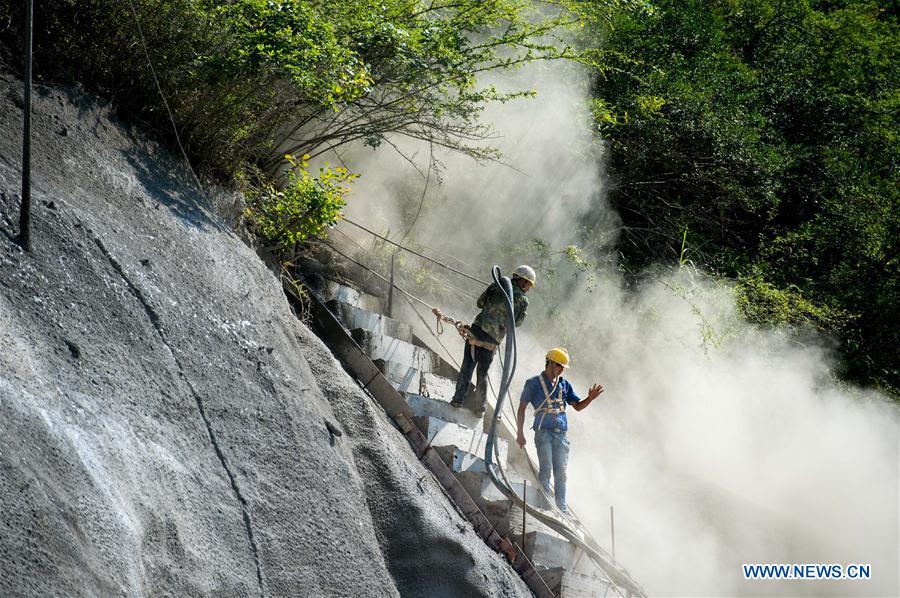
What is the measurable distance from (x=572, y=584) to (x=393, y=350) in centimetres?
316

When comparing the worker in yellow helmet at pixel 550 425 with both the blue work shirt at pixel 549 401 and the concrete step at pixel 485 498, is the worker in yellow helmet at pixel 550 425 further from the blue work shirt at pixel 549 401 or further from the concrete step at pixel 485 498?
the concrete step at pixel 485 498

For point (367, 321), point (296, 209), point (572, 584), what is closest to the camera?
point (572, 584)

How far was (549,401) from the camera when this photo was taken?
408 inches

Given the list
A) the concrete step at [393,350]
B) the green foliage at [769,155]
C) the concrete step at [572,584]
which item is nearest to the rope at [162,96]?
the concrete step at [393,350]

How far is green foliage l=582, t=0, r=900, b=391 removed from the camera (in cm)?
1744

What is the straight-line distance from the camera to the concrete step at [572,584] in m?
8.98

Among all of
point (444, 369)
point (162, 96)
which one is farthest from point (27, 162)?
point (444, 369)

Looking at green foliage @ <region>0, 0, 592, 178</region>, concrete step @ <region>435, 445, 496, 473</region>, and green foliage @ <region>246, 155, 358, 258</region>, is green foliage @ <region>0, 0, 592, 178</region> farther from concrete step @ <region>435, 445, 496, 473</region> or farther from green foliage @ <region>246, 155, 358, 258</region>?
concrete step @ <region>435, 445, 496, 473</region>

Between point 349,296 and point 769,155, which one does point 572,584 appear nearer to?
point 349,296

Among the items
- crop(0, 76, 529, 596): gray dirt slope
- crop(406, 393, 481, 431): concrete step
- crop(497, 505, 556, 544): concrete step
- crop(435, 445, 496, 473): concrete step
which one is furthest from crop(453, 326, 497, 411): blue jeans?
crop(497, 505, 556, 544): concrete step

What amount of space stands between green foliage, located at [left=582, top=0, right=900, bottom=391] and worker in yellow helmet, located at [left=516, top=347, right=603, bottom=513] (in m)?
6.60

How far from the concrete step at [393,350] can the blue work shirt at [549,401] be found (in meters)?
1.26

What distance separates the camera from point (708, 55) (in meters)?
18.5

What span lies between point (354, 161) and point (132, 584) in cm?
911
